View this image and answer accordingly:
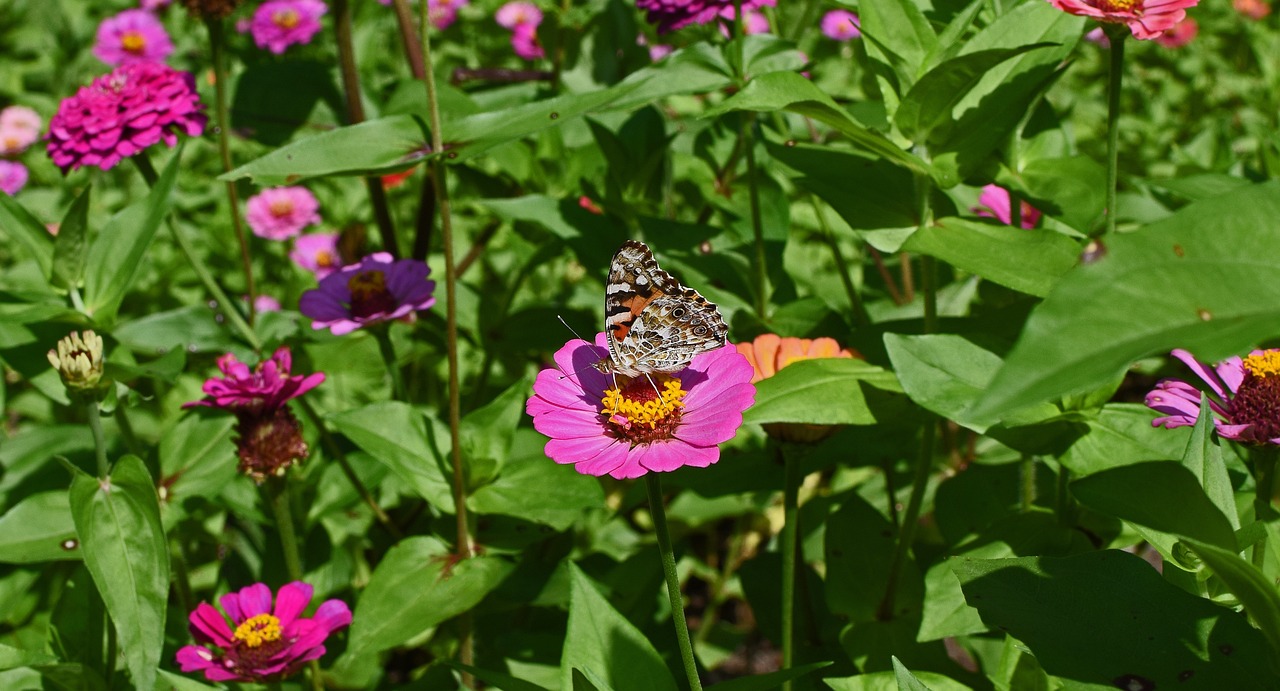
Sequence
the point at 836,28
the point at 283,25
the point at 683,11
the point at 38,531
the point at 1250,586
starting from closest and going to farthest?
the point at 1250,586 → the point at 38,531 → the point at 683,11 → the point at 283,25 → the point at 836,28

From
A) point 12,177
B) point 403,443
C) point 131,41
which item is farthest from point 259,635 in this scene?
point 131,41

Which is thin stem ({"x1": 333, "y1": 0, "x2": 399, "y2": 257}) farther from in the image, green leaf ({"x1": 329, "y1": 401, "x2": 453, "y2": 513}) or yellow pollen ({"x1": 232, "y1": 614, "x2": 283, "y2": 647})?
yellow pollen ({"x1": 232, "y1": 614, "x2": 283, "y2": 647})

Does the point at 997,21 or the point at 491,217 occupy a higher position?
the point at 997,21

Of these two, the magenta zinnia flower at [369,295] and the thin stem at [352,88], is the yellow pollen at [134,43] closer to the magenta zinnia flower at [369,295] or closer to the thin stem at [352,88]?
the thin stem at [352,88]

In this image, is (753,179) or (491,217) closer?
(753,179)

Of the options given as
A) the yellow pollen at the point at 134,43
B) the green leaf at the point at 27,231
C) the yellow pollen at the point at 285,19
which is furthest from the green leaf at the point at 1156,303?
the yellow pollen at the point at 134,43

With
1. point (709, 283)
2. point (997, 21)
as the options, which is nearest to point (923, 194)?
point (997, 21)

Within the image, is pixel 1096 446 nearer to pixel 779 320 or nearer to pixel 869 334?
pixel 869 334

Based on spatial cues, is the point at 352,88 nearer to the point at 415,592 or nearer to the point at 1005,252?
the point at 415,592
